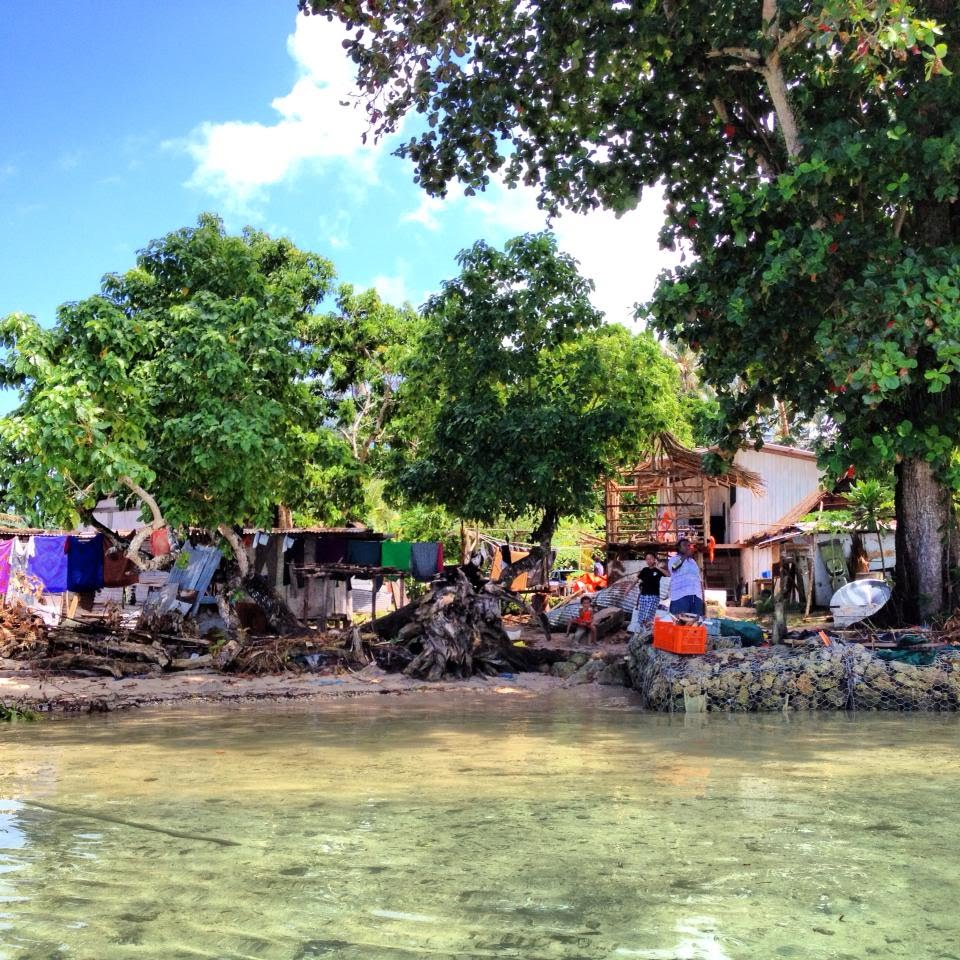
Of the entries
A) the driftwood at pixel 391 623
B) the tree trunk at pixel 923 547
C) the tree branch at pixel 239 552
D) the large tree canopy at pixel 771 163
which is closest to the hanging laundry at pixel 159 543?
the tree branch at pixel 239 552

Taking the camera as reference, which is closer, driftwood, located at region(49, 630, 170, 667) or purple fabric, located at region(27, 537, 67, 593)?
driftwood, located at region(49, 630, 170, 667)

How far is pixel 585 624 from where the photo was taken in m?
19.4

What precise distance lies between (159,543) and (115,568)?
5.46 m

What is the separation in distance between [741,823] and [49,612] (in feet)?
47.1

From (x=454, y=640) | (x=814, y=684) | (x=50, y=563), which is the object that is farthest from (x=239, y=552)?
(x=814, y=684)

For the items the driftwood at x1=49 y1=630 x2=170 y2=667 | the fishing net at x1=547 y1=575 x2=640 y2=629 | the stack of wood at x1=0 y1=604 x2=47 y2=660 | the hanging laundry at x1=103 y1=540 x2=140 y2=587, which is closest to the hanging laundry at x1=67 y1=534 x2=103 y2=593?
the hanging laundry at x1=103 y1=540 x2=140 y2=587

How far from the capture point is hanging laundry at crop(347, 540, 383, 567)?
20.9m

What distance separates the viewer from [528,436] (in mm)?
19469

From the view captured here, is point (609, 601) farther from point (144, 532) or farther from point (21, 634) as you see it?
point (21, 634)

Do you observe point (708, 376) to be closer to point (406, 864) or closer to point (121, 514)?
point (406, 864)

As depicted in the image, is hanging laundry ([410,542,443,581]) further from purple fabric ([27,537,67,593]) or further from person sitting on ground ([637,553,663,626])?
purple fabric ([27,537,67,593])

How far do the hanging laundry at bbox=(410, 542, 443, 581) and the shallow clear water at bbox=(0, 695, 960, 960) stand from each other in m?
13.3

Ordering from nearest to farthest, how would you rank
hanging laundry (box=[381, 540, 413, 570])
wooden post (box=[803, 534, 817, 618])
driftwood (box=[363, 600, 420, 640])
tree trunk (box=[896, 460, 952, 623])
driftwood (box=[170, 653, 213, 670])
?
tree trunk (box=[896, 460, 952, 623])
driftwood (box=[170, 653, 213, 670])
driftwood (box=[363, 600, 420, 640])
hanging laundry (box=[381, 540, 413, 570])
wooden post (box=[803, 534, 817, 618])

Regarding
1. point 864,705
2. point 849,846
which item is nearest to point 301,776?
point 849,846
